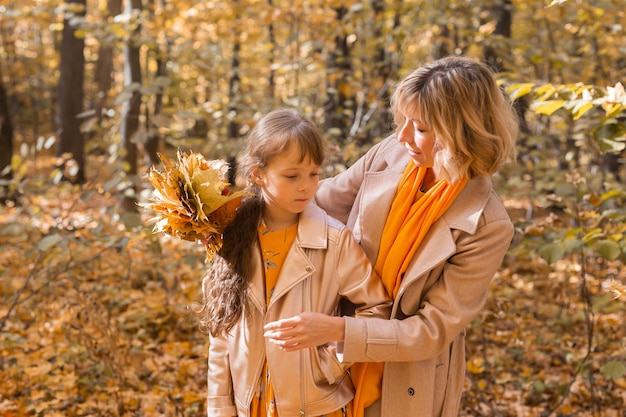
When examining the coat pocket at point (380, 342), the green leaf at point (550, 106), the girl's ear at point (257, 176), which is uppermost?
the girl's ear at point (257, 176)

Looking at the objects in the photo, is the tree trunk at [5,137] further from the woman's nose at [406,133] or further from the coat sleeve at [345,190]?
the woman's nose at [406,133]

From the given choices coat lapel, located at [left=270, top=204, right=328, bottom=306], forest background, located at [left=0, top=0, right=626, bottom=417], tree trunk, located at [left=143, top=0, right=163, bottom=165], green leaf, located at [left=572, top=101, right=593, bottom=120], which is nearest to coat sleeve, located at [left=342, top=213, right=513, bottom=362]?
coat lapel, located at [left=270, top=204, right=328, bottom=306]

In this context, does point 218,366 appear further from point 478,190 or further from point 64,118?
point 64,118

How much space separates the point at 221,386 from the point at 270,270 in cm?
44

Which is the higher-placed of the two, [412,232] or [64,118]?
[412,232]

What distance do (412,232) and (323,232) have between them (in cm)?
27

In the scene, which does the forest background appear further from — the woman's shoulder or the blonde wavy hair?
the blonde wavy hair

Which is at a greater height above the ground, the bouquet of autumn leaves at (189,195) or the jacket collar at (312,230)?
the bouquet of autumn leaves at (189,195)

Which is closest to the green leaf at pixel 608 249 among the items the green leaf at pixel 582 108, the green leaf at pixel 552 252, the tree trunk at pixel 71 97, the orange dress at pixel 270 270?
the green leaf at pixel 552 252

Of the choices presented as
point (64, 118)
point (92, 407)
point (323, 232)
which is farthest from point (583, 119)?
point (64, 118)

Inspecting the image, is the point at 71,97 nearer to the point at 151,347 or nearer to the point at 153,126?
the point at 153,126

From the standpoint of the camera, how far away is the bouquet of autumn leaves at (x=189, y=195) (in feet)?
6.26

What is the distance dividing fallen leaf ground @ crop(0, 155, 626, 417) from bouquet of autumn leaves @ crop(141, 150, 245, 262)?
1623 mm

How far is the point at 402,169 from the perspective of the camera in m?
2.11
